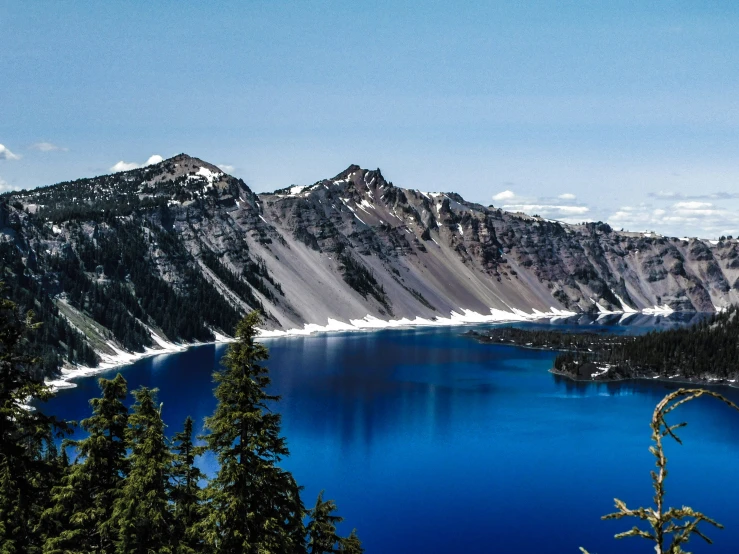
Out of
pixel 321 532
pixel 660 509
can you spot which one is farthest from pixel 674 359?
pixel 660 509

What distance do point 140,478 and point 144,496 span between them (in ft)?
2.20

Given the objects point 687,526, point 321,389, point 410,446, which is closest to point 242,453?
point 687,526

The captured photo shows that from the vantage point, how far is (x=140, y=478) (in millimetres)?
25266

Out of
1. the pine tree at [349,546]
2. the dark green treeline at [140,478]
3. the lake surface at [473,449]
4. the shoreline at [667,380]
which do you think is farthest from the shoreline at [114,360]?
the dark green treeline at [140,478]

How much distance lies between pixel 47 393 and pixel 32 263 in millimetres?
170646

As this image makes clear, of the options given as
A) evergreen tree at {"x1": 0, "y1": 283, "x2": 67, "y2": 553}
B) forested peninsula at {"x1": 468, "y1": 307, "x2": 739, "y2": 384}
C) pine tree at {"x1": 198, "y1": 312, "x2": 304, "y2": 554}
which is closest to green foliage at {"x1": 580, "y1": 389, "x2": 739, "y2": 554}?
pine tree at {"x1": 198, "y1": 312, "x2": 304, "y2": 554}

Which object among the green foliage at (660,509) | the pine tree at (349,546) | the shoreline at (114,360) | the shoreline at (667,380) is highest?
the green foliage at (660,509)

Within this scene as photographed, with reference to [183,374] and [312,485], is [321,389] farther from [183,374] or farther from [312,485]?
[312,485]

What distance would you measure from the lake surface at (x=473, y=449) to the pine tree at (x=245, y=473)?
133 feet

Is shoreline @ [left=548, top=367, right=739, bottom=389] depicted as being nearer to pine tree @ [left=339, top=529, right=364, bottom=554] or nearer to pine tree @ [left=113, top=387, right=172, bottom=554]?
pine tree @ [left=339, top=529, right=364, bottom=554]

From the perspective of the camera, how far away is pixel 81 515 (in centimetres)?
2538

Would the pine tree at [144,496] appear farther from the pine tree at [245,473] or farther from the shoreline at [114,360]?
the shoreline at [114,360]

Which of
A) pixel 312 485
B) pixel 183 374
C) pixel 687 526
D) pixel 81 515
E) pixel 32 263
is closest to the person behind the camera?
pixel 687 526

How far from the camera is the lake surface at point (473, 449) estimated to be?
66.4m
